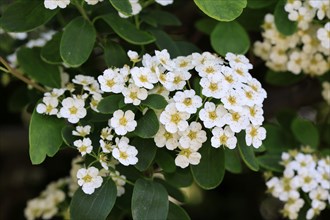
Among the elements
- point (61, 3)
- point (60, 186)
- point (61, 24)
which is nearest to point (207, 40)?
point (61, 24)

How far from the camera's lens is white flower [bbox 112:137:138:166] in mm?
1313

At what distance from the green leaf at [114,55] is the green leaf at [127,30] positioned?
5 centimetres

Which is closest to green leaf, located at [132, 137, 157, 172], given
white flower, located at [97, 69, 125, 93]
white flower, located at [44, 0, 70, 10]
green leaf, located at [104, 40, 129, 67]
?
white flower, located at [97, 69, 125, 93]

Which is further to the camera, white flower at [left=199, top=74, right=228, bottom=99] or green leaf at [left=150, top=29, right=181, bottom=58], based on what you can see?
green leaf at [left=150, top=29, right=181, bottom=58]

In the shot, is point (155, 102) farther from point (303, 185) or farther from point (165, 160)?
point (303, 185)

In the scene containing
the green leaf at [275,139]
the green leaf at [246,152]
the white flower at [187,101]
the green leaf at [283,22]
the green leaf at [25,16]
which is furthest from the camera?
the green leaf at [275,139]

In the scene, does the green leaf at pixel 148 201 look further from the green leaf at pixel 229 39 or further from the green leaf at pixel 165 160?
the green leaf at pixel 229 39

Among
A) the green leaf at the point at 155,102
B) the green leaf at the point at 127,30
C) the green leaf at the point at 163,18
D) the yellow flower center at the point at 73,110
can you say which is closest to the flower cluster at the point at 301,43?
the green leaf at the point at 163,18

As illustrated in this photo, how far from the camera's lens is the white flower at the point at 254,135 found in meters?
1.33

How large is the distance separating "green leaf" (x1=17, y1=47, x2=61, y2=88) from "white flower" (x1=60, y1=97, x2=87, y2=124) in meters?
0.17

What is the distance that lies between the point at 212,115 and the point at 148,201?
0.73ft

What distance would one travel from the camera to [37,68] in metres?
1.60

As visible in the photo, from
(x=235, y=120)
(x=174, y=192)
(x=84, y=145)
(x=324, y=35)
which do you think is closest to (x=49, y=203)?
(x=174, y=192)

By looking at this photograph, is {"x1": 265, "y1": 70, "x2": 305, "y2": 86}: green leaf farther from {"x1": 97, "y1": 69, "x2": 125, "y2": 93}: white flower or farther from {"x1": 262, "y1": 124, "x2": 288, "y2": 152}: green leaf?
{"x1": 97, "y1": 69, "x2": 125, "y2": 93}: white flower
